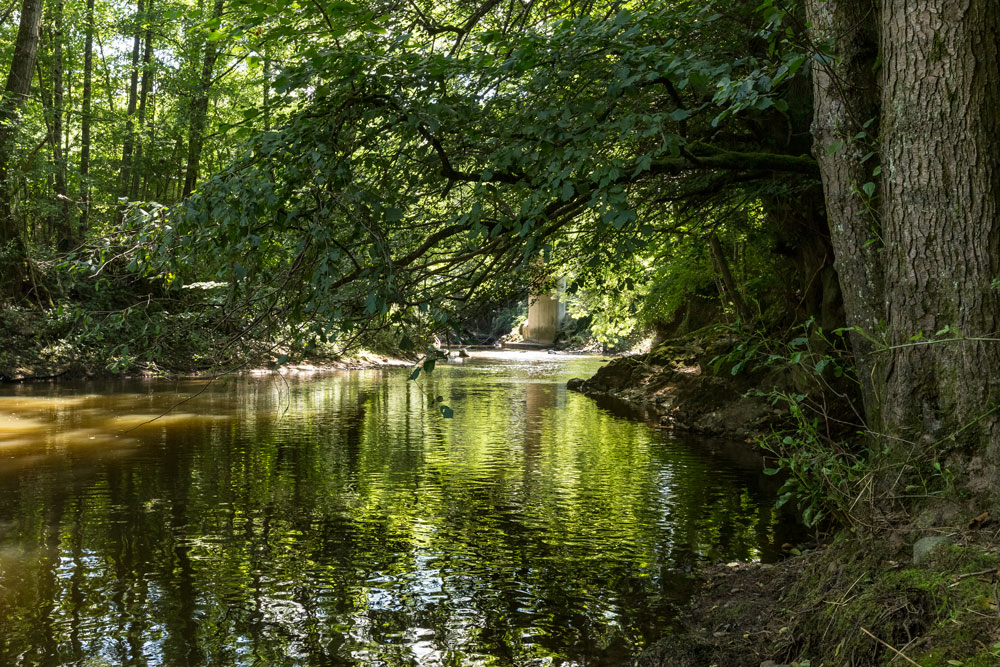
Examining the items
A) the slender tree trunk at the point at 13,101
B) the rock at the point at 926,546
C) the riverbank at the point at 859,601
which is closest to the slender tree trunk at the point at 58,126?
the slender tree trunk at the point at 13,101

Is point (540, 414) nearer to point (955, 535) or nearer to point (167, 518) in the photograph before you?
point (167, 518)

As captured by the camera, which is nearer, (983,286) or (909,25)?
(983,286)

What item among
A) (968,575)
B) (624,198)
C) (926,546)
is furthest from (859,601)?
(624,198)

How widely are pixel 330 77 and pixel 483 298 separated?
239 centimetres

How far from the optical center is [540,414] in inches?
637

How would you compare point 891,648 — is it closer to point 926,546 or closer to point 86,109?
point 926,546

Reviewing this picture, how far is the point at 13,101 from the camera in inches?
714

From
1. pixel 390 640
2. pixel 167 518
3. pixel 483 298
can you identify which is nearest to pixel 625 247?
pixel 483 298

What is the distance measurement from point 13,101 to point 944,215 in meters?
20.1

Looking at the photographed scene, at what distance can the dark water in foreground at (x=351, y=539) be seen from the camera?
4930mm

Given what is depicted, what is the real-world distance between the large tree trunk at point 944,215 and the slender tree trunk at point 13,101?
19107 mm

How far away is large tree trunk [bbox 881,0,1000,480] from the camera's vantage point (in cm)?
418

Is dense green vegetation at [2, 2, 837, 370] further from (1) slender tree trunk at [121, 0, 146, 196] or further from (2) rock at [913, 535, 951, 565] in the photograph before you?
(1) slender tree trunk at [121, 0, 146, 196]

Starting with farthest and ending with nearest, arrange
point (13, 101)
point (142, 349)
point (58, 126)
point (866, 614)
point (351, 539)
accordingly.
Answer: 1. point (58, 126)
2. point (13, 101)
3. point (351, 539)
4. point (142, 349)
5. point (866, 614)
